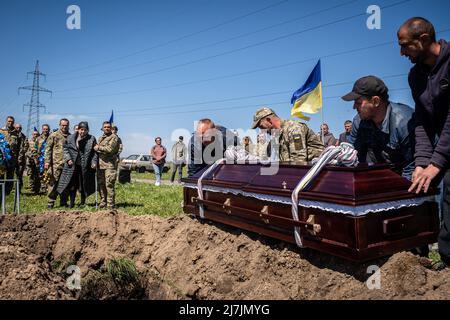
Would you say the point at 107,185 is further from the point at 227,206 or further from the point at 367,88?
the point at 367,88

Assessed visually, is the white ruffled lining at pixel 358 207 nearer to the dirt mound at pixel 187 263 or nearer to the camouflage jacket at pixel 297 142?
the dirt mound at pixel 187 263

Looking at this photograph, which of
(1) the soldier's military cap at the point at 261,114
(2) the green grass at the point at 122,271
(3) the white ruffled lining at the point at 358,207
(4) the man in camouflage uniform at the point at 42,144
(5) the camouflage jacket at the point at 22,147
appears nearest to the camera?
(3) the white ruffled lining at the point at 358,207

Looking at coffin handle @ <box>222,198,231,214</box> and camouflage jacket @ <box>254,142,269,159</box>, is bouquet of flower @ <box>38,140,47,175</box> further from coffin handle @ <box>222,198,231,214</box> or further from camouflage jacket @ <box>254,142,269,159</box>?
coffin handle @ <box>222,198,231,214</box>

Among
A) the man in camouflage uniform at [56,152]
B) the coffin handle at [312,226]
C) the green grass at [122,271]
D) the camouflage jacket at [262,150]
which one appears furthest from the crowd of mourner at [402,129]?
the man in camouflage uniform at [56,152]

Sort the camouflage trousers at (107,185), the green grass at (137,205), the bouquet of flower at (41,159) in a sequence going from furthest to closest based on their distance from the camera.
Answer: the bouquet of flower at (41,159)
the camouflage trousers at (107,185)
the green grass at (137,205)

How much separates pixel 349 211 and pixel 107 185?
21.8 ft

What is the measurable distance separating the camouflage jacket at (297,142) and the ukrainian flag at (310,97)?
187 inches

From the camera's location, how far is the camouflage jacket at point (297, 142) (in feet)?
13.9

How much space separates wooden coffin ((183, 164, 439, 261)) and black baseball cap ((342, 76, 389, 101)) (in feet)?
2.18

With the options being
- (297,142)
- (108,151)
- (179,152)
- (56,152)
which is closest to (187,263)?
(297,142)

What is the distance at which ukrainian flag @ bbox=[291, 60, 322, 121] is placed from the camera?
900cm

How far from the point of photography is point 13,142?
1001 centimetres
